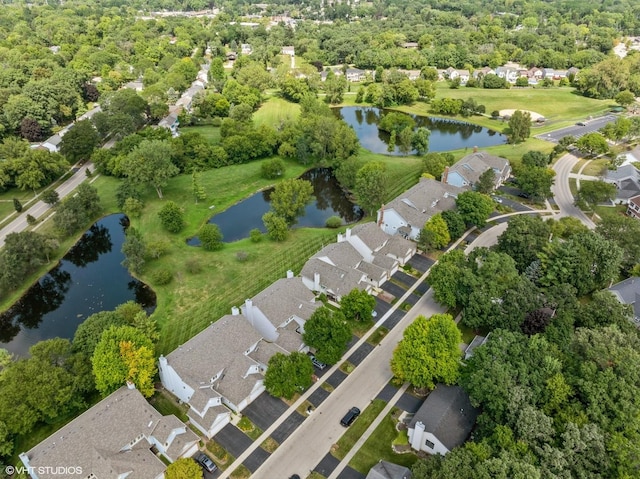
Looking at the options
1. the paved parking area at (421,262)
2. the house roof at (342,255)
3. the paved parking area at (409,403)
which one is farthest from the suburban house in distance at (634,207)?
the paved parking area at (409,403)

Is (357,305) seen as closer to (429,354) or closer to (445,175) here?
(429,354)

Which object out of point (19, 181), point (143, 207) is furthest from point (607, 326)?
point (19, 181)

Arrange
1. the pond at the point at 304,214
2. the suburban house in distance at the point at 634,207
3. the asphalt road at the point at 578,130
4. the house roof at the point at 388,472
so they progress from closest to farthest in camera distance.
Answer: the house roof at the point at 388,472, the suburban house in distance at the point at 634,207, the pond at the point at 304,214, the asphalt road at the point at 578,130

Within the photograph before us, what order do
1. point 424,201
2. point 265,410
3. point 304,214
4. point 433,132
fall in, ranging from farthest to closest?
point 433,132 < point 304,214 < point 424,201 < point 265,410

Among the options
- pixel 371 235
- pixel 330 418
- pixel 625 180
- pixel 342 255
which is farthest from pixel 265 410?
pixel 625 180

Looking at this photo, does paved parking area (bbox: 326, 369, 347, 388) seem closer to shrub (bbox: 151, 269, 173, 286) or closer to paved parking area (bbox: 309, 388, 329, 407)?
paved parking area (bbox: 309, 388, 329, 407)

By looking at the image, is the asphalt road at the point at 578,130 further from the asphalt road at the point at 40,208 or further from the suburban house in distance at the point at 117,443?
the asphalt road at the point at 40,208

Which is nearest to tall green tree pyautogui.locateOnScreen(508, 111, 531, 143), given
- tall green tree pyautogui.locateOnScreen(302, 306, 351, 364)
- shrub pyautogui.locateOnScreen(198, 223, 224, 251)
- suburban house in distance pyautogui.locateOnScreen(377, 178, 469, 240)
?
suburban house in distance pyautogui.locateOnScreen(377, 178, 469, 240)
